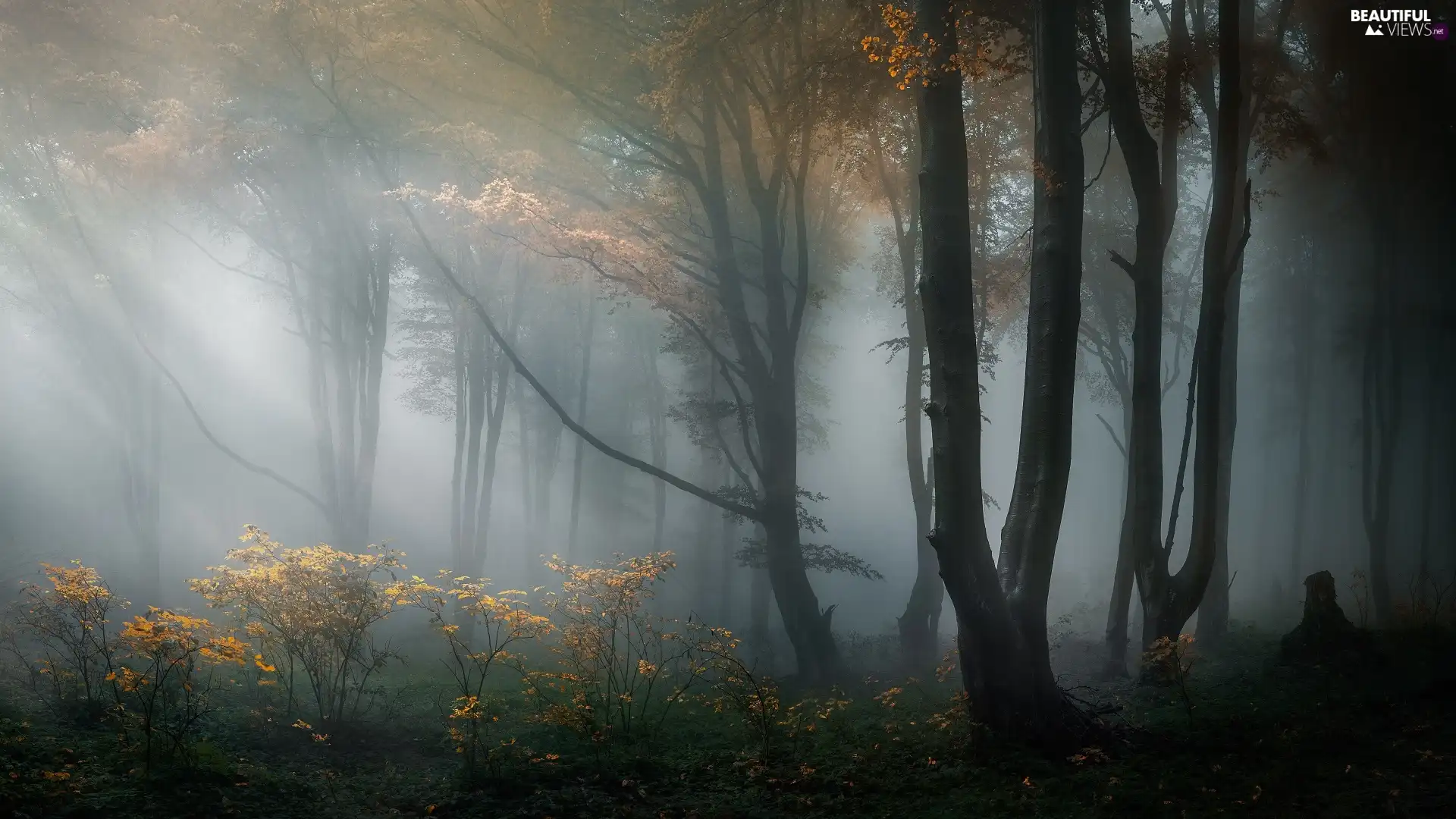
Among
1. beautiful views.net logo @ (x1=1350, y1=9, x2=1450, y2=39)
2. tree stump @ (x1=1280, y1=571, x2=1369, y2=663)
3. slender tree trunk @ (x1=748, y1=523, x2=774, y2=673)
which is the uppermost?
beautiful views.net logo @ (x1=1350, y1=9, x2=1450, y2=39)

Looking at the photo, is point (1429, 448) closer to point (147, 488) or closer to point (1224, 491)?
point (1224, 491)

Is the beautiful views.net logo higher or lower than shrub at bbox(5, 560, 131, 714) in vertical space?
higher

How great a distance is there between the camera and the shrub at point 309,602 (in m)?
6.71

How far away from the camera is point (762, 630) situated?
17.3 m

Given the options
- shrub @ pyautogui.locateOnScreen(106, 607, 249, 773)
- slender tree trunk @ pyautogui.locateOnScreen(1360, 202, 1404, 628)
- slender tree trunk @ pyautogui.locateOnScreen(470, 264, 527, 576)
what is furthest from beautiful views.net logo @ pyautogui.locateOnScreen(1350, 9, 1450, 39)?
shrub @ pyautogui.locateOnScreen(106, 607, 249, 773)

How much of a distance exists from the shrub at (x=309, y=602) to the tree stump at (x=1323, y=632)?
929 cm

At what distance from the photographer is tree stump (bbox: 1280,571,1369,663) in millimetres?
8094

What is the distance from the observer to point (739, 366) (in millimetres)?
13250

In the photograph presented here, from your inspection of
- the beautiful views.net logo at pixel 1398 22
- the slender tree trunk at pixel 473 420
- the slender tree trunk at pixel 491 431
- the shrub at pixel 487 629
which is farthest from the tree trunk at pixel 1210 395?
the slender tree trunk at pixel 473 420

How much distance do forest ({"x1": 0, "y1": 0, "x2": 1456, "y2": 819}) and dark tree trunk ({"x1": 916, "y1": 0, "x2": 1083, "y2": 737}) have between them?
33 mm

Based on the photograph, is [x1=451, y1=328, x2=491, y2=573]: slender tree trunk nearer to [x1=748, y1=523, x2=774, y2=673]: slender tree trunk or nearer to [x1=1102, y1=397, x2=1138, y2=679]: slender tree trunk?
[x1=748, y1=523, x2=774, y2=673]: slender tree trunk

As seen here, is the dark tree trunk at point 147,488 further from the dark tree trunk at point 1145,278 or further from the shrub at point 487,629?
the dark tree trunk at point 1145,278

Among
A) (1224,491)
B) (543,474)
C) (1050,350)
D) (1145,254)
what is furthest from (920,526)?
(543,474)

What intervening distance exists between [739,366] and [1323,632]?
849 cm
